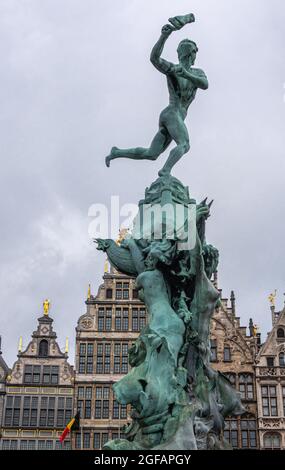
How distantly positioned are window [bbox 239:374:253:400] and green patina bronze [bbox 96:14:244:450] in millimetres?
26499

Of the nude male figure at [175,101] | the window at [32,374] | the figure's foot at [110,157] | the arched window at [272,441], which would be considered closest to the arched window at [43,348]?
the window at [32,374]

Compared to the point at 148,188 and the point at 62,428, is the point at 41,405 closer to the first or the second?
the point at 62,428

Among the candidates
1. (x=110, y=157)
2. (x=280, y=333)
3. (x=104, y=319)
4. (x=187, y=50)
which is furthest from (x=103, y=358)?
(x=187, y=50)

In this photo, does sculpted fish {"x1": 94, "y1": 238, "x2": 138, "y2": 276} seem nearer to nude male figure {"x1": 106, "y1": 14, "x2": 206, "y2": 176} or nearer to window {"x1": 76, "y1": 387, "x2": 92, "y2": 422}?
nude male figure {"x1": 106, "y1": 14, "x2": 206, "y2": 176}

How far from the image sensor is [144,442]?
11.4 metres

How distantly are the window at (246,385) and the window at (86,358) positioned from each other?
814 centimetres

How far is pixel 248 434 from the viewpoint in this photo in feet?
127

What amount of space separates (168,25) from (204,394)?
688 centimetres

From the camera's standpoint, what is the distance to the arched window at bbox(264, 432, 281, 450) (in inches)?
1495

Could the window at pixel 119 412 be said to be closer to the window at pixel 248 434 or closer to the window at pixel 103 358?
the window at pixel 103 358

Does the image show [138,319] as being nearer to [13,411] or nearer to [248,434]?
[13,411]

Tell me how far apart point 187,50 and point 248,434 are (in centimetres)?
2792

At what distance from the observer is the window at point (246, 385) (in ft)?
130

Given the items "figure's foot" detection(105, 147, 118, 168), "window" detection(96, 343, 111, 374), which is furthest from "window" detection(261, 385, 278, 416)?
"figure's foot" detection(105, 147, 118, 168)
